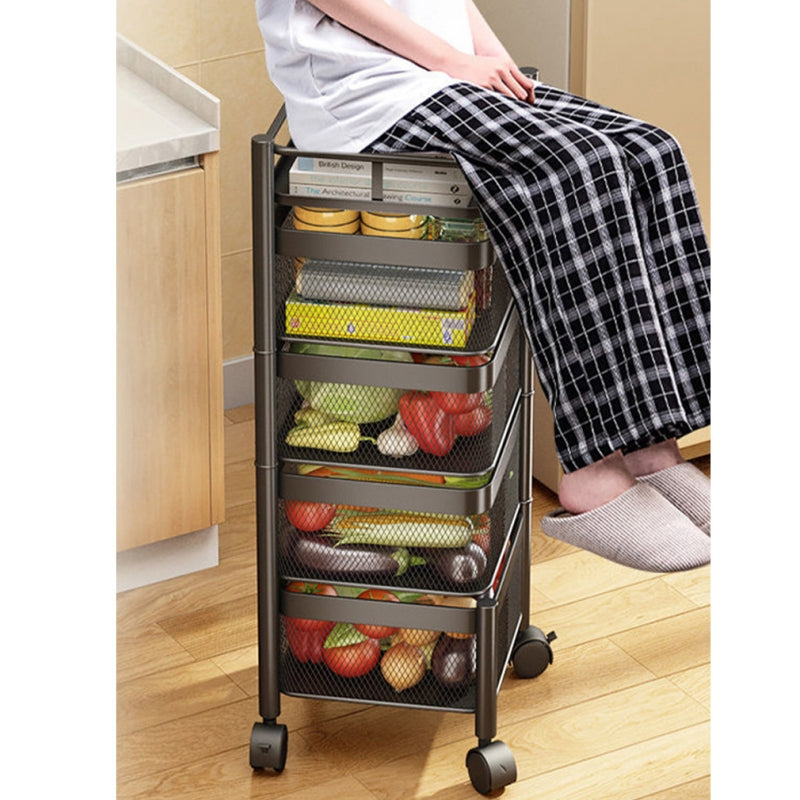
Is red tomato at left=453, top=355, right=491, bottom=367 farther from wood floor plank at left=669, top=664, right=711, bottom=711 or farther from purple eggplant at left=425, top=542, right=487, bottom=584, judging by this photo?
wood floor plank at left=669, top=664, right=711, bottom=711

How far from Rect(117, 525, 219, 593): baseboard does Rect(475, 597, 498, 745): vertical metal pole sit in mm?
725

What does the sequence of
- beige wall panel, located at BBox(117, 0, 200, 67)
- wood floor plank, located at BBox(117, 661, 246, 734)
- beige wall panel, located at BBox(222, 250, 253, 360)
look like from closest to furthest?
wood floor plank, located at BBox(117, 661, 246, 734) < beige wall panel, located at BBox(117, 0, 200, 67) < beige wall panel, located at BBox(222, 250, 253, 360)

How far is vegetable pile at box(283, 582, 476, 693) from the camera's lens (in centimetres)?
230

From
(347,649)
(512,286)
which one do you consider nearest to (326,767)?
(347,649)

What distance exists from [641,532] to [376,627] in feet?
1.41

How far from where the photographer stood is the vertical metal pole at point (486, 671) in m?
2.21

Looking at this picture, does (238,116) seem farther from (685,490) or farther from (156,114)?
(685,490)

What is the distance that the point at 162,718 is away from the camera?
2.42 meters

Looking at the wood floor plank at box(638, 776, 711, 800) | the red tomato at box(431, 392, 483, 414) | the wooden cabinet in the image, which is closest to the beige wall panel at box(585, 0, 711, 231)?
the wooden cabinet

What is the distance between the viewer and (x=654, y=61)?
2729 millimetres

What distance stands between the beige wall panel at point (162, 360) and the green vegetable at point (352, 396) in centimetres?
46

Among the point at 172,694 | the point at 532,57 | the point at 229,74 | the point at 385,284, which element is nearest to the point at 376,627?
the point at 172,694

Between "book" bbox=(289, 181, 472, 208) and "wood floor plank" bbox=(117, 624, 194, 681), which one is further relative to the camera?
"wood floor plank" bbox=(117, 624, 194, 681)
